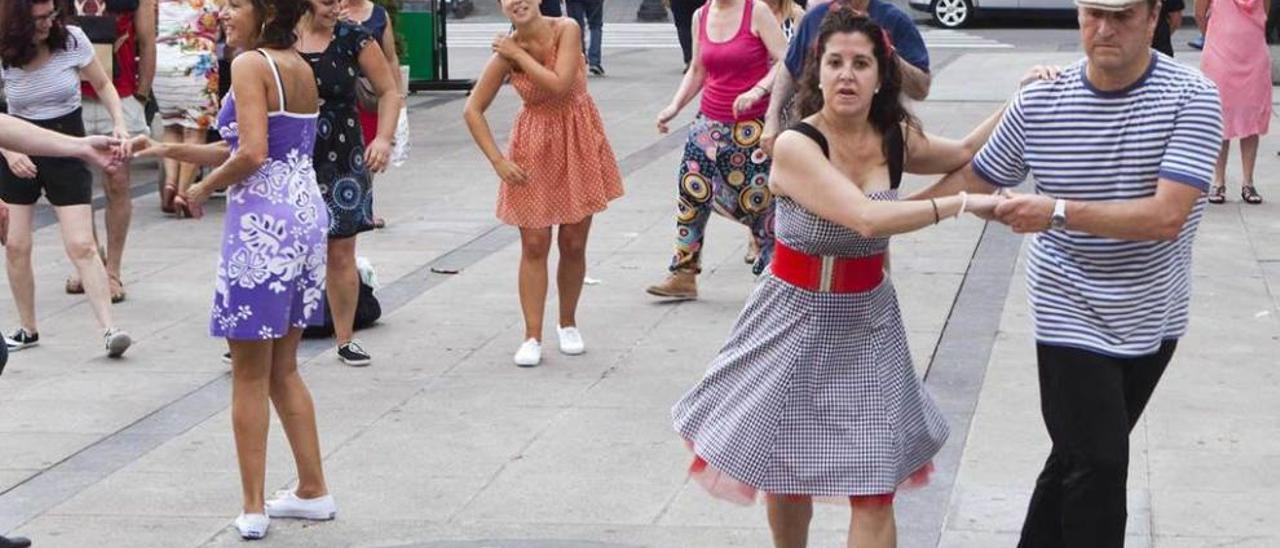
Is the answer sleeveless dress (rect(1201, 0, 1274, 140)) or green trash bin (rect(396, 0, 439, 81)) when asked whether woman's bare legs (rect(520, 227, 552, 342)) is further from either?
green trash bin (rect(396, 0, 439, 81))

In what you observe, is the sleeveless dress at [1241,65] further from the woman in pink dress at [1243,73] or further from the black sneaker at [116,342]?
the black sneaker at [116,342]

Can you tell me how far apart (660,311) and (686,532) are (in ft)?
11.3

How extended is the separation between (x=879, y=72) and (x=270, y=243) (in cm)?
204

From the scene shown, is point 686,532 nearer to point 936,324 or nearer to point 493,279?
point 936,324

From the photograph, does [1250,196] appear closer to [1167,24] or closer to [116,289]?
[1167,24]

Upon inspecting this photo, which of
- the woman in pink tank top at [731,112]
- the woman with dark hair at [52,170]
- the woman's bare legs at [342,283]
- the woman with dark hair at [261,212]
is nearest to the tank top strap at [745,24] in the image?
the woman in pink tank top at [731,112]

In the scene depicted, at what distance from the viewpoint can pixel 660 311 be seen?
943cm

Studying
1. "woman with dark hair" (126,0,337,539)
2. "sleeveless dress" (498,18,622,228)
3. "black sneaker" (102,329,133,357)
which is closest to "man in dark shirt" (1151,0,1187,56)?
"sleeveless dress" (498,18,622,228)

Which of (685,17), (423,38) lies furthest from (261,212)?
(685,17)

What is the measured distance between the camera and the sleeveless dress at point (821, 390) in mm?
4883

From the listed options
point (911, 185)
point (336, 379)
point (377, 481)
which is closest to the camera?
point (377, 481)

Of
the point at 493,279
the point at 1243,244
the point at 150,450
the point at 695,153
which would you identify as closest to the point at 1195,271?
the point at 1243,244

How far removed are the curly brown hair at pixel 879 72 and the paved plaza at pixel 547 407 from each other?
1459mm

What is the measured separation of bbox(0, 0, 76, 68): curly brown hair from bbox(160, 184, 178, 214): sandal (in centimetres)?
320
